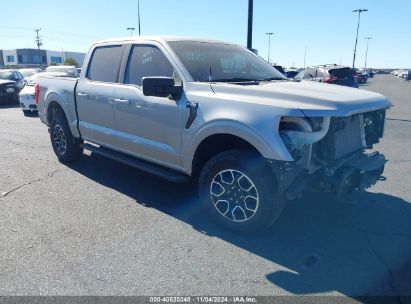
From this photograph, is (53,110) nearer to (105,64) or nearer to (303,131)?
(105,64)

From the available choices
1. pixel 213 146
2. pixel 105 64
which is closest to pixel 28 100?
pixel 105 64

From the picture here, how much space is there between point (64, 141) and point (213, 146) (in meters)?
3.32

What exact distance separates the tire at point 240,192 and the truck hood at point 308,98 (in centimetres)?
57

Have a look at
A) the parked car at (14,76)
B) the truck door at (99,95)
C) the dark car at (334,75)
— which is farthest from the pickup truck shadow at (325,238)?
the parked car at (14,76)

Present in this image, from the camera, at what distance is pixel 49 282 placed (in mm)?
2963

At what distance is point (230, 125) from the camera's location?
3541 mm

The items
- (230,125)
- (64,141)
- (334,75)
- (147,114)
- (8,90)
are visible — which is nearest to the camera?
(230,125)

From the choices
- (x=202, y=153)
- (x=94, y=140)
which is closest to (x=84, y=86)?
(x=94, y=140)

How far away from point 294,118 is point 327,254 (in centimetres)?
131

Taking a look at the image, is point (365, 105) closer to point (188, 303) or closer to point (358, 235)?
point (358, 235)

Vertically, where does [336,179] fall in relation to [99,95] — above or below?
below

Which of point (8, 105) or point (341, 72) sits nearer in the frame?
point (341, 72)

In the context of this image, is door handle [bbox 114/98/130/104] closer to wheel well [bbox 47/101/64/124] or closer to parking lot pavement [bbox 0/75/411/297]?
parking lot pavement [bbox 0/75/411/297]

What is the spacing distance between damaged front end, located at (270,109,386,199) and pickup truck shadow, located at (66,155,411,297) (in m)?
0.54
